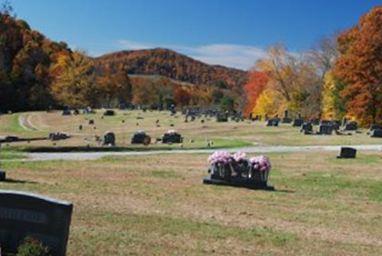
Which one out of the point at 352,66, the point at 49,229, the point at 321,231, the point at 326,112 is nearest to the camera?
the point at 49,229

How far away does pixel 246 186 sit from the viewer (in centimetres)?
2216

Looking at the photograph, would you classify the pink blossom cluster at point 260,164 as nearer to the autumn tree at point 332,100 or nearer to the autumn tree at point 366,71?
the autumn tree at point 366,71

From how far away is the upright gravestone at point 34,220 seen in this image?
1030cm

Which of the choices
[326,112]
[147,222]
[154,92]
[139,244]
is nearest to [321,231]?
[147,222]

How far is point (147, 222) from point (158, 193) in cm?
499

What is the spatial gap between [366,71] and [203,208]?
159 feet

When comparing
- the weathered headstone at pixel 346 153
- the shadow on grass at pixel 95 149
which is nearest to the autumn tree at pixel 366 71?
the shadow on grass at pixel 95 149

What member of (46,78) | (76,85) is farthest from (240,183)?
(46,78)

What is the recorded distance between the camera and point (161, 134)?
52.8 meters

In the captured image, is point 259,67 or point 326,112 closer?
point 326,112

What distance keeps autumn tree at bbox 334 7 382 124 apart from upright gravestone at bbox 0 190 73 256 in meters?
55.0

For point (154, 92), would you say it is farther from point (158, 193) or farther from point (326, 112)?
point (158, 193)

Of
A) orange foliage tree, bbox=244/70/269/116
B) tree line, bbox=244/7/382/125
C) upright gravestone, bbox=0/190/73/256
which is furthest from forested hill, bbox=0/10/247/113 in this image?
upright gravestone, bbox=0/190/73/256

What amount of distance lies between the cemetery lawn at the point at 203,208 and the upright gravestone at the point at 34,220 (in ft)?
2.96
